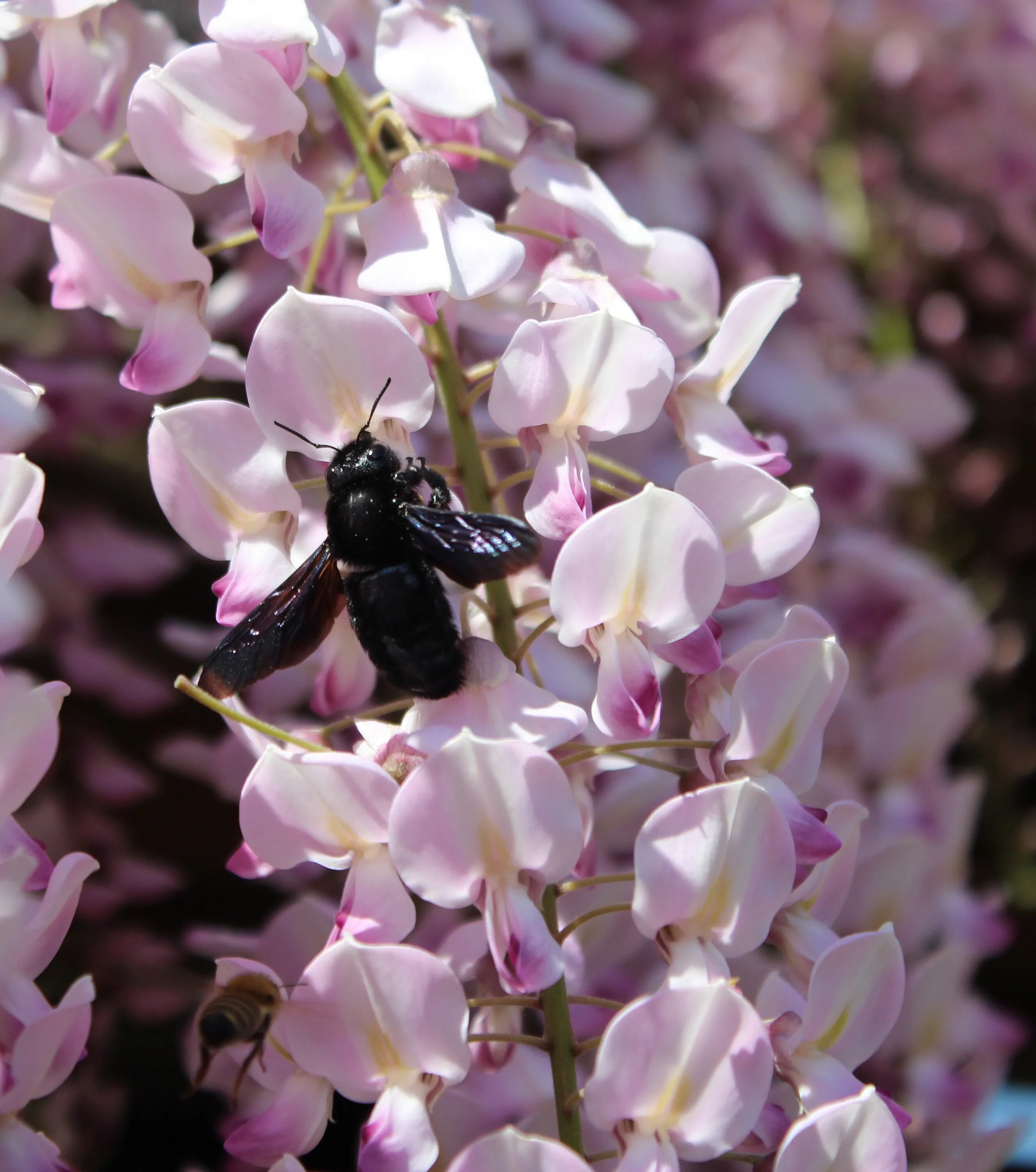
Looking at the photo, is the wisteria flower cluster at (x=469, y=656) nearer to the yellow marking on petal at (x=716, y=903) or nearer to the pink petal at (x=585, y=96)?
the yellow marking on petal at (x=716, y=903)

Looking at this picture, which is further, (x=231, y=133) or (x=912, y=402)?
(x=912, y=402)

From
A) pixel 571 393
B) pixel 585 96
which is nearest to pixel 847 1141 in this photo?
pixel 571 393

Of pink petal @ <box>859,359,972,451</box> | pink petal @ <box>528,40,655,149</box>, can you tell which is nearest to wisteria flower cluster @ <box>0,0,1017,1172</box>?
pink petal @ <box>528,40,655,149</box>

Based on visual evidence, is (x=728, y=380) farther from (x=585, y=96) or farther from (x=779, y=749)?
(x=585, y=96)

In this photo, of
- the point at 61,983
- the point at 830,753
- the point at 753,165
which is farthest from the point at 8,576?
the point at 753,165

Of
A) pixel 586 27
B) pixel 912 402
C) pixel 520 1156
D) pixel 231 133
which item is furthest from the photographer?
pixel 912 402

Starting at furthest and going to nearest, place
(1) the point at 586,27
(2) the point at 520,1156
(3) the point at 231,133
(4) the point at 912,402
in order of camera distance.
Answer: (4) the point at 912,402 < (1) the point at 586,27 < (3) the point at 231,133 < (2) the point at 520,1156

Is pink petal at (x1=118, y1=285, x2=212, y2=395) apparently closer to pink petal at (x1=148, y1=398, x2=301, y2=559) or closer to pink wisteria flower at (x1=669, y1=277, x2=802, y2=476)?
pink petal at (x1=148, y1=398, x2=301, y2=559)
